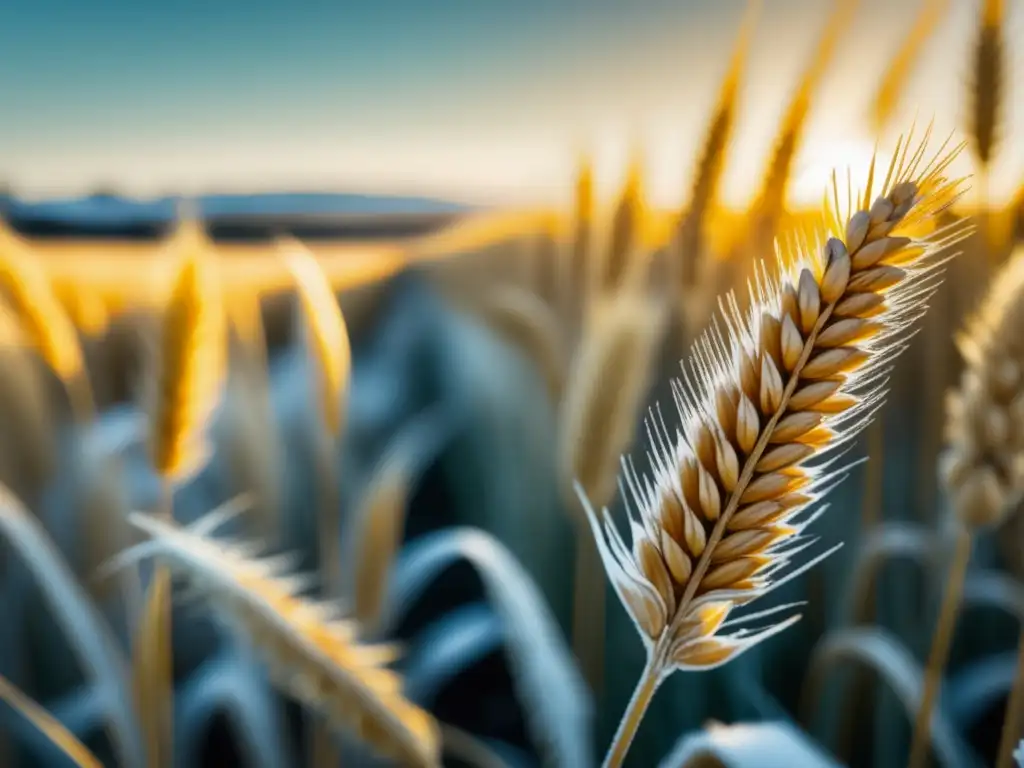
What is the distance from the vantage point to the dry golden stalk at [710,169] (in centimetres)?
50

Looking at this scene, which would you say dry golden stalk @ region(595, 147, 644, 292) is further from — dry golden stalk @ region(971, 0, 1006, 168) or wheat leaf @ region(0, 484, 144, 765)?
wheat leaf @ region(0, 484, 144, 765)

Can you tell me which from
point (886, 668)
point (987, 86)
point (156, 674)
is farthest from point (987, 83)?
point (156, 674)

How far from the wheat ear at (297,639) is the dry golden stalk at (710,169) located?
37 centimetres

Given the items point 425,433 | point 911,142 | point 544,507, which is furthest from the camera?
point 425,433

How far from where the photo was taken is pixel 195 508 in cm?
105

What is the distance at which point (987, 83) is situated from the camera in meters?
0.56

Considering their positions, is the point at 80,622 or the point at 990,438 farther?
the point at 80,622

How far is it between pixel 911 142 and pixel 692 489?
114 millimetres

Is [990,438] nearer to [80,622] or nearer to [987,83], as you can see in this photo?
[987,83]

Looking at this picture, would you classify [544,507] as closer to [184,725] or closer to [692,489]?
[184,725]

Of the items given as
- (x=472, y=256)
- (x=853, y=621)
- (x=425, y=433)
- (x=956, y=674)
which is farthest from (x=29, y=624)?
(x=472, y=256)

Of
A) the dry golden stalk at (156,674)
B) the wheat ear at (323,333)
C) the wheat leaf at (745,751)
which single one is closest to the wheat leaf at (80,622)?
the dry golden stalk at (156,674)

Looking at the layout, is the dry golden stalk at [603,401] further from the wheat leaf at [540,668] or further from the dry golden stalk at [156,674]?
the dry golden stalk at [156,674]

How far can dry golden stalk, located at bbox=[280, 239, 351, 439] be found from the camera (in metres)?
0.48
